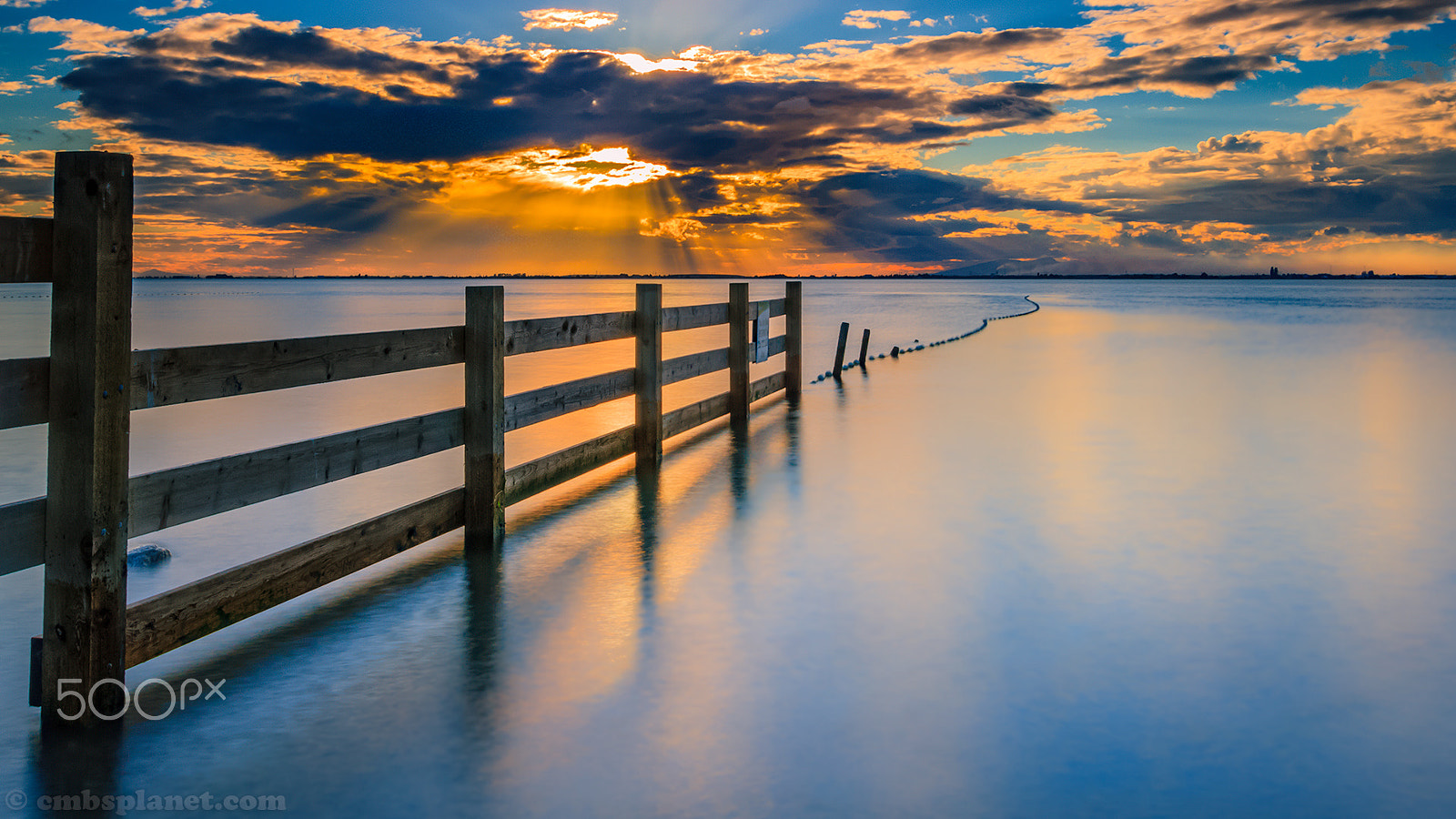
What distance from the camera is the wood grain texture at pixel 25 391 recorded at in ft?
11.6

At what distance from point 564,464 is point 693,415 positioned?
129 inches

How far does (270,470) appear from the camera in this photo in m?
4.73

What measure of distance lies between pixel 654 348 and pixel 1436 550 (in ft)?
19.6

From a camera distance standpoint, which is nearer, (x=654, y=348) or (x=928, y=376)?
(x=654, y=348)

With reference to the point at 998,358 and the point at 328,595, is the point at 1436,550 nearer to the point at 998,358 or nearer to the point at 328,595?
the point at 328,595

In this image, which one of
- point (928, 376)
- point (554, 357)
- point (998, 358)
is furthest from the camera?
point (554, 357)

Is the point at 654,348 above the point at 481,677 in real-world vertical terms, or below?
above

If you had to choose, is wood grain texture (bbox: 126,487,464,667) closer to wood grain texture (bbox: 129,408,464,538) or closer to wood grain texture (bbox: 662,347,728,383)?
wood grain texture (bbox: 129,408,464,538)

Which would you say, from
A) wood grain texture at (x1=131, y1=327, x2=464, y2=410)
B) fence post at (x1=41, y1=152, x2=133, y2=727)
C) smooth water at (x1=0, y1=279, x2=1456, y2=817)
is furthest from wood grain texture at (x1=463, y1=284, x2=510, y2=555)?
fence post at (x1=41, y1=152, x2=133, y2=727)

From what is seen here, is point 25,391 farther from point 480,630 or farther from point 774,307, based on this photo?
point 774,307

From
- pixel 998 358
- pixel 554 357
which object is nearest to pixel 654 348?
pixel 998 358

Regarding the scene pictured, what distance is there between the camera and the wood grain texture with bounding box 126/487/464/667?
162 inches

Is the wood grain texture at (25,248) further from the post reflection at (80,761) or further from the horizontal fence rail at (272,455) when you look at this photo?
the post reflection at (80,761)

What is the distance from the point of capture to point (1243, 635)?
4.90m
